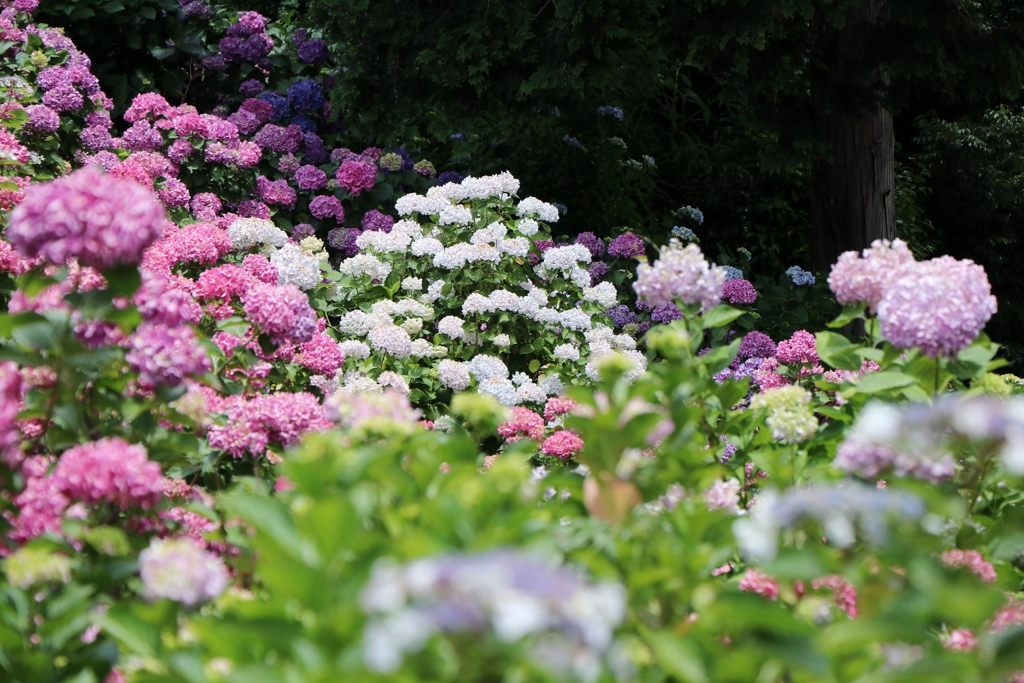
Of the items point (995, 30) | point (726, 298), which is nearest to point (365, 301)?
point (726, 298)

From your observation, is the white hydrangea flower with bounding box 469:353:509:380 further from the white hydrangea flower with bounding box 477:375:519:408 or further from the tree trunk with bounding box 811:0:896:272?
the tree trunk with bounding box 811:0:896:272

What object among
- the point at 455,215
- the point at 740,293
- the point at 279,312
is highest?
the point at 279,312

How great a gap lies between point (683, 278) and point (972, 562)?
0.82m

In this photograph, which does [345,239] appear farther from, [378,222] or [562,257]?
[562,257]

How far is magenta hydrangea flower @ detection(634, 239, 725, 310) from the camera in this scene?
1974 mm

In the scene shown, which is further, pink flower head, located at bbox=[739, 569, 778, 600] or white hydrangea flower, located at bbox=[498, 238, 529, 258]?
white hydrangea flower, located at bbox=[498, 238, 529, 258]

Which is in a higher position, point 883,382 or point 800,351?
point 883,382

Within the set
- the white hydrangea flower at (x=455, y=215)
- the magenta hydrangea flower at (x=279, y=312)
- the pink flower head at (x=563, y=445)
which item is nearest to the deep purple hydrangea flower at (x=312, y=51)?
the white hydrangea flower at (x=455, y=215)

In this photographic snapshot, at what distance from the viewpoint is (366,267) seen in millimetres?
3623

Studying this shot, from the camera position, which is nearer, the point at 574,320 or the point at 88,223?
the point at 88,223

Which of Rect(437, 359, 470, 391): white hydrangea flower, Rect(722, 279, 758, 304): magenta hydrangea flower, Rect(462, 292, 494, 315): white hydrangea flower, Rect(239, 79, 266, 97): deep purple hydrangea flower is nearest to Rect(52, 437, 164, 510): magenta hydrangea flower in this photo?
Rect(437, 359, 470, 391): white hydrangea flower

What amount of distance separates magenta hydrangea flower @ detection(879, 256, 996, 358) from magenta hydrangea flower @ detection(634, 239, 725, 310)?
388 mm

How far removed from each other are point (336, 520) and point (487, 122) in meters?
4.23

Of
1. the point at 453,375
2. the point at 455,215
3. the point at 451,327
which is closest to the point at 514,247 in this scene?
the point at 455,215
